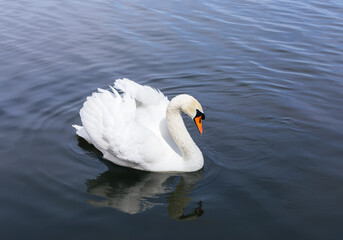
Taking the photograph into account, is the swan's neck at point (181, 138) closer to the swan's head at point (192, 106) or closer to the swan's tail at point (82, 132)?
the swan's head at point (192, 106)

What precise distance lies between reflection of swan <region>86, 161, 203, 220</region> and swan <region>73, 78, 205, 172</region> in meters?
0.15

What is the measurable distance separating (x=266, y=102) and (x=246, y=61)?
8.80ft

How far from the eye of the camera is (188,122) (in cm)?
908

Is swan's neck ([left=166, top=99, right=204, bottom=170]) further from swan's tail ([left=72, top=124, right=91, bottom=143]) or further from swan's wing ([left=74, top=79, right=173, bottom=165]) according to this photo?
swan's tail ([left=72, top=124, right=91, bottom=143])

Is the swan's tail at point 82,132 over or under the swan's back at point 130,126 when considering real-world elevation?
under

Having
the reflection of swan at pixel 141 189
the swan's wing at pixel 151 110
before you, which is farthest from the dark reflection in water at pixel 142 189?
the swan's wing at pixel 151 110

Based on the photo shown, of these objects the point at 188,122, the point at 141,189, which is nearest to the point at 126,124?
the point at 141,189

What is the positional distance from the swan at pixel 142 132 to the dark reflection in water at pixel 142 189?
126 millimetres

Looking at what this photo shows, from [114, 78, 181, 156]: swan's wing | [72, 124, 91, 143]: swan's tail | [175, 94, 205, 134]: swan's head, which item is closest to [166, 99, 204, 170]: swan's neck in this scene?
[175, 94, 205, 134]: swan's head

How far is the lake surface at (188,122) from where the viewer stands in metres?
6.18

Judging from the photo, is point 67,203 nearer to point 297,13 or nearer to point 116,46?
point 116,46

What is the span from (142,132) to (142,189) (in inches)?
35.2

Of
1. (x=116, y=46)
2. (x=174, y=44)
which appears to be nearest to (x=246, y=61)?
(x=174, y=44)

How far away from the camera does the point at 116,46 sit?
13477 millimetres
